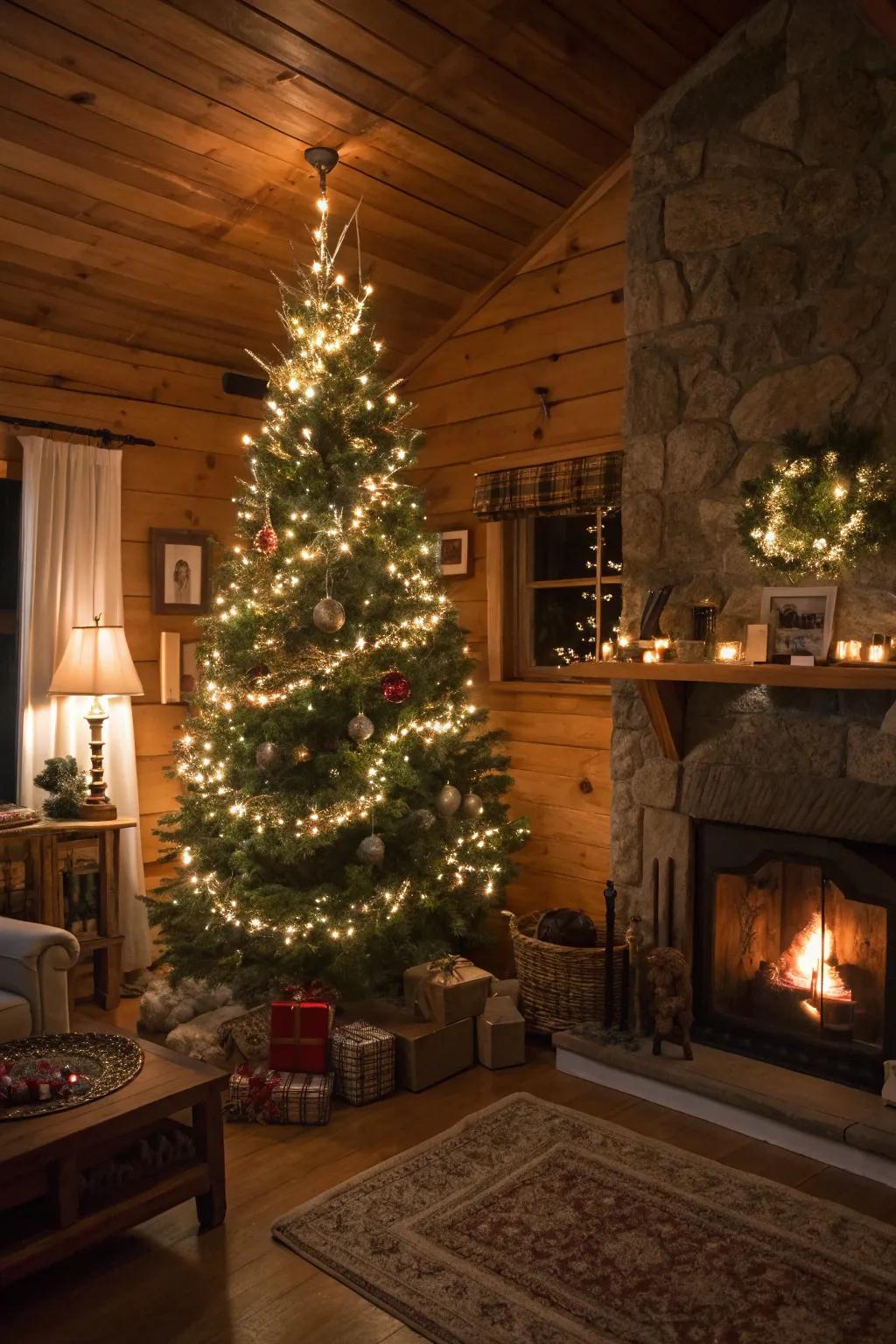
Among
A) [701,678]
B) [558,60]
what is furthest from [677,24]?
[701,678]

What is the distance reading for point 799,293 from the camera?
3.27 meters

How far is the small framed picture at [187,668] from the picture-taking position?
467 cm

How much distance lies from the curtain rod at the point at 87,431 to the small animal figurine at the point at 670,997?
9.52ft

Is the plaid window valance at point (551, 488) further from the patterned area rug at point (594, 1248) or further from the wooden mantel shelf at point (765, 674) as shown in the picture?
the patterned area rug at point (594, 1248)

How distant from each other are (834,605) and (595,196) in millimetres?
2045

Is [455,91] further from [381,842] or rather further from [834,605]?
[381,842]

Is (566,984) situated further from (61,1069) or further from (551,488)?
(551,488)

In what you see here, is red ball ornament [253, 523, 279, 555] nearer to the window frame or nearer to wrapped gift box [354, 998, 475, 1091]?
the window frame

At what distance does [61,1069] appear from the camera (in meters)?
2.46

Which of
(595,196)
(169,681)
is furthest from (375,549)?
(595,196)

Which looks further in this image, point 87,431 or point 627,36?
point 87,431

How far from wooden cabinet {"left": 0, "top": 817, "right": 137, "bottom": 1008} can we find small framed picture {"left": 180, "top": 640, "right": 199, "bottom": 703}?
0.70m

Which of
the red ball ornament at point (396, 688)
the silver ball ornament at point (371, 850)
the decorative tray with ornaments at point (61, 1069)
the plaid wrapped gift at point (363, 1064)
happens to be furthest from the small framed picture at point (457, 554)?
the decorative tray with ornaments at point (61, 1069)

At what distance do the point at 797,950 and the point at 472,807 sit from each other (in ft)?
3.95
